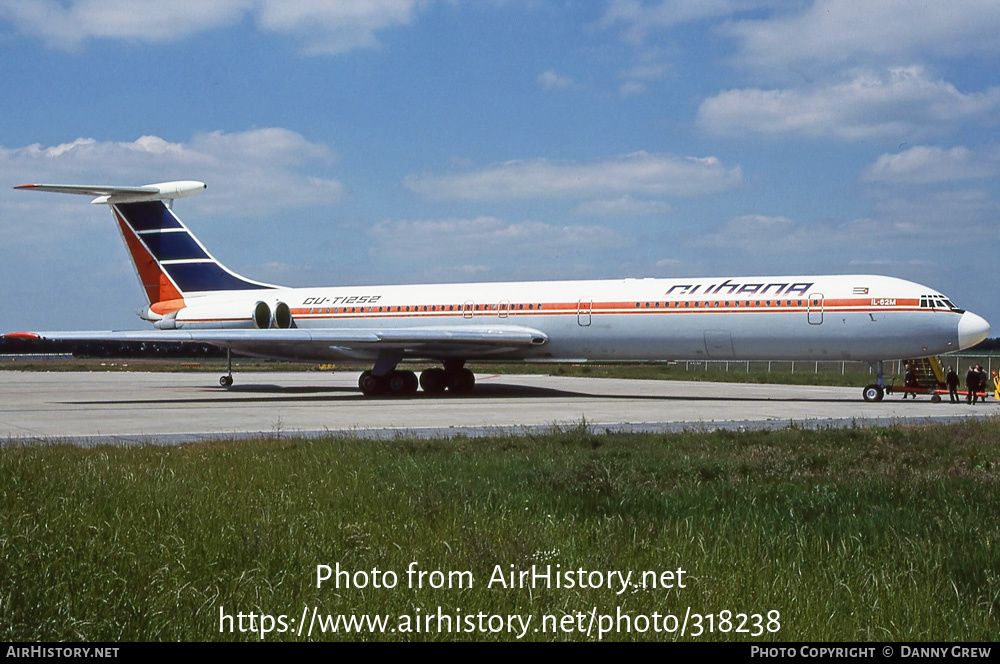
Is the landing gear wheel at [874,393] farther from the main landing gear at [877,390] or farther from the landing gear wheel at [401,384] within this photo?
the landing gear wheel at [401,384]

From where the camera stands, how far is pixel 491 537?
239 inches

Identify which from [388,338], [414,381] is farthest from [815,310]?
[414,381]

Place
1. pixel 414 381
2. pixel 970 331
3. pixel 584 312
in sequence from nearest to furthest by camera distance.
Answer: pixel 970 331 < pixel 584 312 < pixel 414 381

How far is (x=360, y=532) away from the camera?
6.23 metres

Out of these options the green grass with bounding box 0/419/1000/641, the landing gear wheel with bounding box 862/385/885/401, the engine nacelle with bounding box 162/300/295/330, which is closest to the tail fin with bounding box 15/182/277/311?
the engine nacelle with bounding box 162/300/295/330

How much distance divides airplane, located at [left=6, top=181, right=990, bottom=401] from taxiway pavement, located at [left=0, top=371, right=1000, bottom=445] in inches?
55.4

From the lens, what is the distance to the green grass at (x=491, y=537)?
4699 millimetres

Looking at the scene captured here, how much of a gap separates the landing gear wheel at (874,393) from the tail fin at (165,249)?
→ 21.4 meters

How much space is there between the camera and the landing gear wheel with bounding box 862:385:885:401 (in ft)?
83.0

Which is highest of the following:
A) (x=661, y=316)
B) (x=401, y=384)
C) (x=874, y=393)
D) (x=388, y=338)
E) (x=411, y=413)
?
(x=661, y=316)

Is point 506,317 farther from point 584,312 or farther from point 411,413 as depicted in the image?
point 411,413

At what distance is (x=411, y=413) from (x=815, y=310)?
11.2 m

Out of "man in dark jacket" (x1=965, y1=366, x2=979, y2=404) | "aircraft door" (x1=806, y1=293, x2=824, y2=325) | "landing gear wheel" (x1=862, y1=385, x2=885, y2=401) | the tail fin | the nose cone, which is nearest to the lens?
the nose cone

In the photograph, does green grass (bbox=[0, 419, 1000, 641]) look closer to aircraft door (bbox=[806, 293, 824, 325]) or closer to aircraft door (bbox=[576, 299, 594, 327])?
aircraft door (bbox=[806, 293, 824, 325])
